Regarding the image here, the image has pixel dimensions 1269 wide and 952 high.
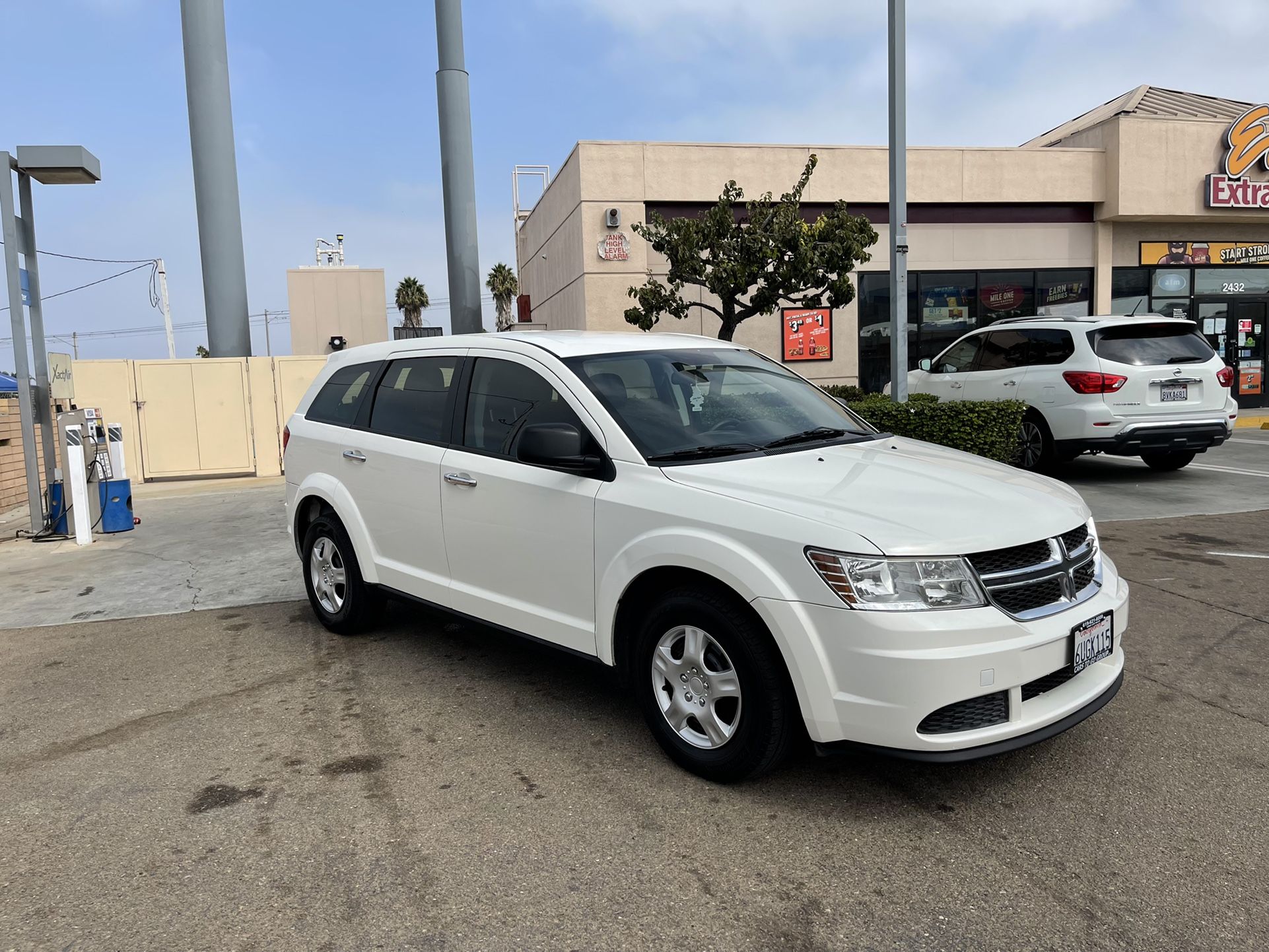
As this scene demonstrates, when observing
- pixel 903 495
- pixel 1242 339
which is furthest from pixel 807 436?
pixel 1242 339

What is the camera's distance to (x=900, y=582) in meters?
3.04

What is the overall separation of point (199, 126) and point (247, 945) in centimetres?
1470

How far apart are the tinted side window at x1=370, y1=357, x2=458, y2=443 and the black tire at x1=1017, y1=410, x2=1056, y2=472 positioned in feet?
23.8

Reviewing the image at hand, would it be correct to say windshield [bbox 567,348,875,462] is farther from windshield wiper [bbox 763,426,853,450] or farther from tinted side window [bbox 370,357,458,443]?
tinted side window [bbox 370,357,458,443]

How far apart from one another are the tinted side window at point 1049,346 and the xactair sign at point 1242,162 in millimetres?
11026

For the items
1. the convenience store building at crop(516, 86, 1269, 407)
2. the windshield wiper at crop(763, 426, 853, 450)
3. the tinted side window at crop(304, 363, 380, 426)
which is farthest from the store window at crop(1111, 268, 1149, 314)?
the tinted side window at crop(304, 363, 380, 426)

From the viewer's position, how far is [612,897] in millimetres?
2809

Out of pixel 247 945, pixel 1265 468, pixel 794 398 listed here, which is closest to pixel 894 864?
pixel 247 945

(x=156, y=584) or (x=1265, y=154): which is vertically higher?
(x=1265, y=154)

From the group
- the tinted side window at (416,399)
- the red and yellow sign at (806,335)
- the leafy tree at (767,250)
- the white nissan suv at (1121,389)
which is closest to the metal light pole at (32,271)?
the tinted side window at (416,399)

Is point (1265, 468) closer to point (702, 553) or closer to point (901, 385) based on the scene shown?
point (901, 385)

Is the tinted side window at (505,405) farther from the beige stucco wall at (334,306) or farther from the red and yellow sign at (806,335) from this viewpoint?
the beige stucco wall at (334,306)

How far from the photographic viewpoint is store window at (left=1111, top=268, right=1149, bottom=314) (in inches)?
747

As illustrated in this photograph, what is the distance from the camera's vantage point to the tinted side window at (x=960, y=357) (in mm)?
11461
